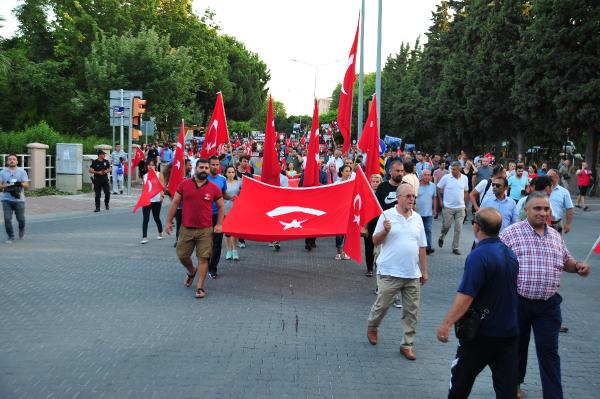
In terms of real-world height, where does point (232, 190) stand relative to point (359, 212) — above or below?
above

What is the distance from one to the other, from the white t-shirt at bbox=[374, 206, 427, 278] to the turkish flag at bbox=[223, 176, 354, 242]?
309 cm

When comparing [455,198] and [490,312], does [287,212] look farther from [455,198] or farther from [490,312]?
[490,312]

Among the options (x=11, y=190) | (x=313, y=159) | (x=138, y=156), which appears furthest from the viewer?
(x=138, y=156)

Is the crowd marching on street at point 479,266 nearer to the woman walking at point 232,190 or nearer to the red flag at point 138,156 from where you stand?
Answer: the woman walking at point 232,190

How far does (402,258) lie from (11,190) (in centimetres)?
974

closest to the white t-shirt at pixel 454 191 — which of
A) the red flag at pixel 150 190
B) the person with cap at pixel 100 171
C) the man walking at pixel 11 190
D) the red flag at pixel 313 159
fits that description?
the red flag at pixel 313 159

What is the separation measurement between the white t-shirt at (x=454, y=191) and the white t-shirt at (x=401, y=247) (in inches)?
272

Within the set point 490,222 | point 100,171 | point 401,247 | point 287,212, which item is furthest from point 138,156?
point 490,222

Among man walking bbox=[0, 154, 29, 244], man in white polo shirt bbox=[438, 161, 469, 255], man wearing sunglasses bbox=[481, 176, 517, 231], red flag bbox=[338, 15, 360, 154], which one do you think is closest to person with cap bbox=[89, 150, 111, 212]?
man walking bbox=[0, 154, 29, 244]

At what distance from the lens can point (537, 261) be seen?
531cm

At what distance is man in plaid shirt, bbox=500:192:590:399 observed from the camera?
521 centimetres

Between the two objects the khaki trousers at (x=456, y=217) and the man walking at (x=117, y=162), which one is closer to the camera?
the khaki trousers at (x=456, y=217)

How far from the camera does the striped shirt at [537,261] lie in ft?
17.3

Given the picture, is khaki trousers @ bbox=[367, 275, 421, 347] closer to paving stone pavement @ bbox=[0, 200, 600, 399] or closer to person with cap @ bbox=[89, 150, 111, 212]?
paving stone pavement @ bbox=[0, 200, 600, 399]
